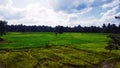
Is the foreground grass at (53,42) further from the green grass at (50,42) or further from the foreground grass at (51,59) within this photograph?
the foreground grass at (51,59)

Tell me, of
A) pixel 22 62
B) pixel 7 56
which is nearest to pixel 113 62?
pixel 22 62

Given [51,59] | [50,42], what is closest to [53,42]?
[50,42]

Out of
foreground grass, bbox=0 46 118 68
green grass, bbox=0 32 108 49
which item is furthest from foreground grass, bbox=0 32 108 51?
foreground grass, bbox=0 46 118 68

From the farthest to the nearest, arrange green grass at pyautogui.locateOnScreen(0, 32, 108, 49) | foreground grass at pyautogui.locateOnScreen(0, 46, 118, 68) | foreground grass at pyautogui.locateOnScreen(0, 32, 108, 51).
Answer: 1. green grass at pyautogui.locateOnScreen(0, 32, 108, 49)
2. foreground grass at pyautogui.locateOnScreen(0, 32, 108, 51)
3. foreground grass at pyautogui.locateOnScreen(0, 46, 118, 68)

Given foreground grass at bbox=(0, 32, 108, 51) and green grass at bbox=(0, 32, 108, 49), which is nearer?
foreground grass at bbox=(0, 32, 108, 51)

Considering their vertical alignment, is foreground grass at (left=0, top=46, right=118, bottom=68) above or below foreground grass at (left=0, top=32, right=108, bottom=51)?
below

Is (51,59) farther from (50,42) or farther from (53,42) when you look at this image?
(53,42)

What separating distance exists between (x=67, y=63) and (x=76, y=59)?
17.9ft

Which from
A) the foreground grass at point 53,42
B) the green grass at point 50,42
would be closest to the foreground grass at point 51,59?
the foreground grass at point 53,42

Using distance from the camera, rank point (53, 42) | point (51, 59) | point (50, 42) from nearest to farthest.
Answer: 1. point (51, 59)
2. point (50, 42)
3. point (53, 42)

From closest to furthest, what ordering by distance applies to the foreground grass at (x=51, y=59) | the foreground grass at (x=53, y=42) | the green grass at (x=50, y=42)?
the foreground grass at (x=51, y=59)
the foreground grass at (x=53, y=42)
the green grass at (x=50, y=42)

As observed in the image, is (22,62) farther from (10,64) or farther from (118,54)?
(118,54)

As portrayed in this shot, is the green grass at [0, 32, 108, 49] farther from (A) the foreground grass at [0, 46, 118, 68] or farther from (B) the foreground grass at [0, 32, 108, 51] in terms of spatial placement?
(A) the foreground grass at [0, 46, 118, 68]

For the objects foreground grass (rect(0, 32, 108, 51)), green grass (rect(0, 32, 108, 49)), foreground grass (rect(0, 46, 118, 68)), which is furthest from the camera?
green grass (rect(0, 32, 108, 49))
